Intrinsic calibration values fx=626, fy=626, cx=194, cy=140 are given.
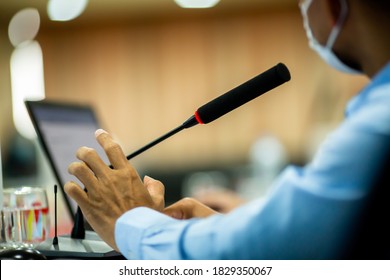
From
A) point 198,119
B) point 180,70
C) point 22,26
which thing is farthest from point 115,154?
point 180,70

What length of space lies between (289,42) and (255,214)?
4.72 m

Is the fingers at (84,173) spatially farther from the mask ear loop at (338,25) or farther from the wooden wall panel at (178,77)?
the wooden wall panel at (178,77)

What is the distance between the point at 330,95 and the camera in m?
4.36

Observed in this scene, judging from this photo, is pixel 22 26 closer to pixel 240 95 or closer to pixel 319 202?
pixel 240 95

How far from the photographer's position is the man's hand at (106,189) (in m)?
0.87

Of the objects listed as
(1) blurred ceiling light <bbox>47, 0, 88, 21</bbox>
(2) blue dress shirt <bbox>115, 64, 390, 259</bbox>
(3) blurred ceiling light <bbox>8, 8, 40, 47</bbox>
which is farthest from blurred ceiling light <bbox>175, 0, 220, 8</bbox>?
(2) blue dress shirt <bbox>115, 64, 390, 259</bbox>

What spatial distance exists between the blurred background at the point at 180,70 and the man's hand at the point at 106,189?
4262mm

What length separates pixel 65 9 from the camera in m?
4.87

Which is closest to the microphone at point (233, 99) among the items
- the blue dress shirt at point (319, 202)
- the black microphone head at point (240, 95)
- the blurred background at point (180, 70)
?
the black microphone head at point (240, 95)

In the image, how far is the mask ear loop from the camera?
0.74 meters

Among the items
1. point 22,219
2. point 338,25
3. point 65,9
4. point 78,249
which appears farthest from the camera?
point 65,9

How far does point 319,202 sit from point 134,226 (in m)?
0.27
